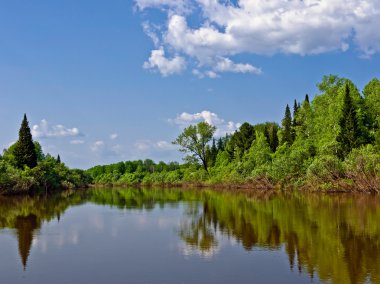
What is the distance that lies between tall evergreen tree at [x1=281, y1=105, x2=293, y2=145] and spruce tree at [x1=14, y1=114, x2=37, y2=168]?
5009 centimetres

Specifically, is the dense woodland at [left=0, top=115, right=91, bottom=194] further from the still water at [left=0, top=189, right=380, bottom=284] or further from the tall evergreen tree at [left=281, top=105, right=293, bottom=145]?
the tall evergreen tree at [left=281, top=105, right=293, bottom=145]

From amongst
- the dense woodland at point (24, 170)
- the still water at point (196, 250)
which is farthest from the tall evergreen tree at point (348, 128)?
the dense woodland at point (24, 170)

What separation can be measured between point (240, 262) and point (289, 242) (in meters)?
4.80

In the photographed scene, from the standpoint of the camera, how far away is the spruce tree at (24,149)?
78875mm

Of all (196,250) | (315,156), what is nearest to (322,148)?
(315,156)

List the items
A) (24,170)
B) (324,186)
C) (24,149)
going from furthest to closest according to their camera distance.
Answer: (24,149) < (24,170) < (324,186)

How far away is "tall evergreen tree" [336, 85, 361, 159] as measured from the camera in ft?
202

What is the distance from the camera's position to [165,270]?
1489cm

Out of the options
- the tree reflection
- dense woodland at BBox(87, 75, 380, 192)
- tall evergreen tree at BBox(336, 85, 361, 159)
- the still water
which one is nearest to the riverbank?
dense woodland at BBox(87, 75, 380, 192)

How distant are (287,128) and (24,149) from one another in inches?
2194

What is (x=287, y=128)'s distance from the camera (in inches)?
3890

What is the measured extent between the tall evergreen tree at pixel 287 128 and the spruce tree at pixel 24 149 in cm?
5009

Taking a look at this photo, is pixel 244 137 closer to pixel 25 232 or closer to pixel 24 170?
pixel 24 170

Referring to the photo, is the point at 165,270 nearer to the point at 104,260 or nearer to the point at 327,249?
the point at 104,260
